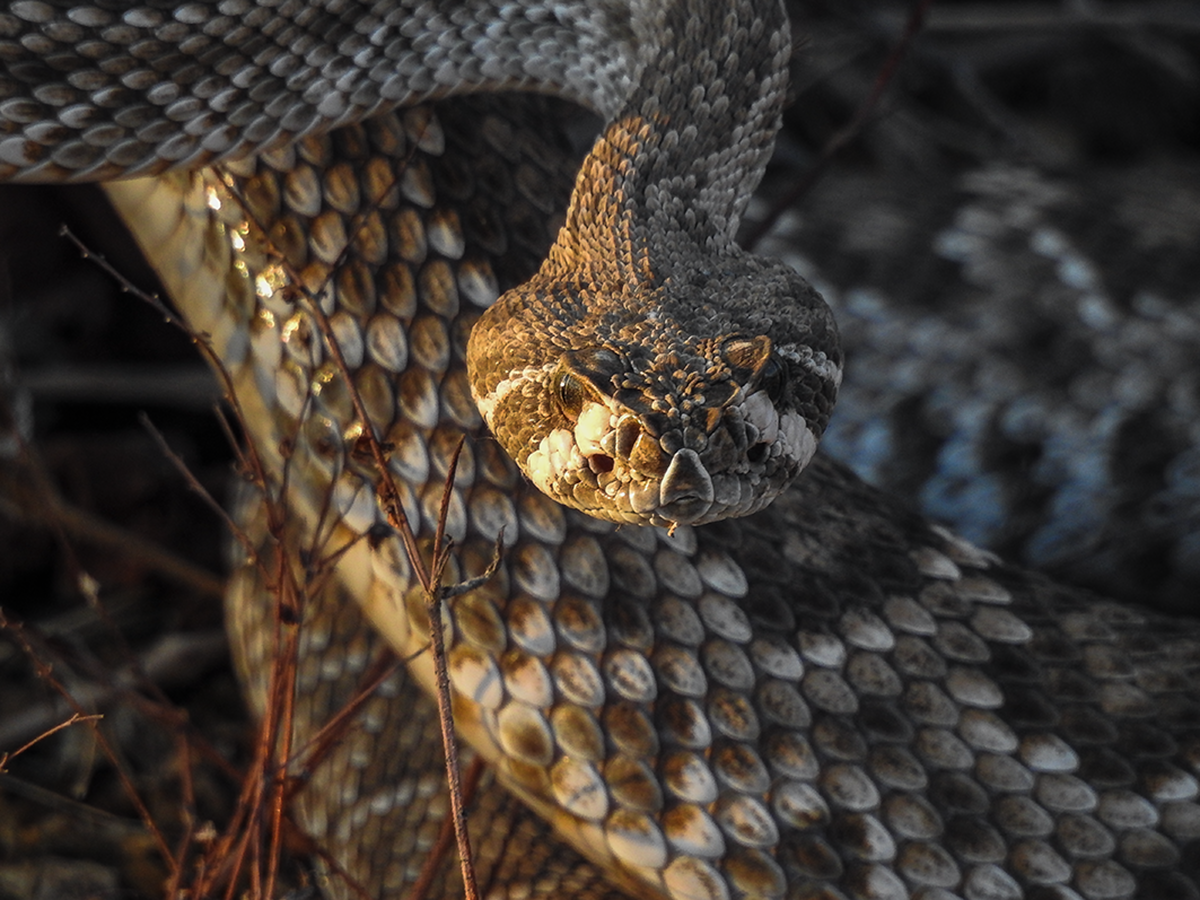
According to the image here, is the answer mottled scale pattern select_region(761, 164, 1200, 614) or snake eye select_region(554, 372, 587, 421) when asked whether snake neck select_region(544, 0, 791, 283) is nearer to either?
snake eye select_region(554, 372, 587, 421)

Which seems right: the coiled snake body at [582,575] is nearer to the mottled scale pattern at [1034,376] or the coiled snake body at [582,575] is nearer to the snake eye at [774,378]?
the snake eye at [774,378]

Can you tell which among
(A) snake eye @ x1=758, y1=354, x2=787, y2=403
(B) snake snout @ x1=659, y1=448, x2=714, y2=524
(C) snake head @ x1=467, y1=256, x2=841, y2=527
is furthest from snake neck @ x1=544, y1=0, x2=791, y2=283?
(B) snake snout @ x1=659, y1=448, x2=714, y2=524

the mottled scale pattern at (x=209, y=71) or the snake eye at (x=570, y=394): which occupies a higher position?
the mottled scale pattern at (x=209, y=71)

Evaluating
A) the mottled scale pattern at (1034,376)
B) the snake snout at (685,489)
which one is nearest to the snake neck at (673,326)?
the snake snout at (685,489)

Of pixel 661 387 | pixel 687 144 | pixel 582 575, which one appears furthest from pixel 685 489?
pixel 687 144

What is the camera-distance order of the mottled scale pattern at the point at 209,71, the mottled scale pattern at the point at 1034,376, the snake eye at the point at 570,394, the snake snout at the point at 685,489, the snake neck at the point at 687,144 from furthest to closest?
the mottled scale pattern at the point at 1034,376
the snake neck at the point at 687,144
the mottled scale pattern at the point at 209,71
the snake eye at the point at 570,394
the snake snout at the point at 685,489

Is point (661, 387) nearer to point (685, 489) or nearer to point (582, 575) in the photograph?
point (685, 489)

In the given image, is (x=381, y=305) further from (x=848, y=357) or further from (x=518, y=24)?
(x=848, y=357)

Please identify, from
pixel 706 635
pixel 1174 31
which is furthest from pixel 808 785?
pixel 1174 31
